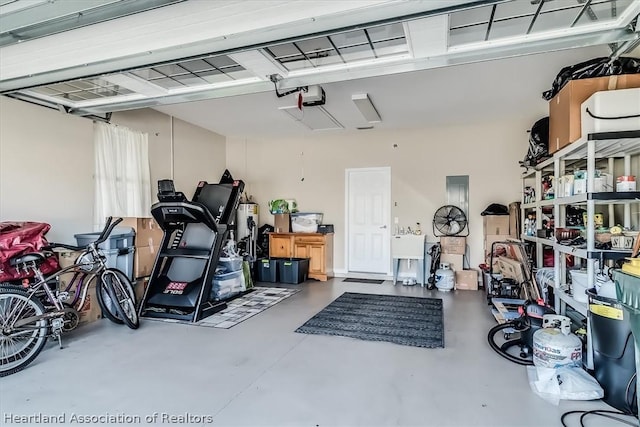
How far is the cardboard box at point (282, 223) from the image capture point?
728 centimetres

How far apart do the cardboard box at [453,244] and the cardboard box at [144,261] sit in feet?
15.0

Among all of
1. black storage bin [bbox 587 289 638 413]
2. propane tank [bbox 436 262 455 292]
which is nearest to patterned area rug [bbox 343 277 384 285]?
propane tank [bbox 436 262 455 292]

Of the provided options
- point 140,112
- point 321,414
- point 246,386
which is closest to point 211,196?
point 140,112

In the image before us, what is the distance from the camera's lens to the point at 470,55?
9.78 feet

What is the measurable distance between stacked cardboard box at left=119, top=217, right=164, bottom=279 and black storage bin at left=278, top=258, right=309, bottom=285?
2388 mm

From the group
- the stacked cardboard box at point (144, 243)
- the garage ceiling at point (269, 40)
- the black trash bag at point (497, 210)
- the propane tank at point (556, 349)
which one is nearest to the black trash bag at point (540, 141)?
the garage ceiling at point (269, 40)

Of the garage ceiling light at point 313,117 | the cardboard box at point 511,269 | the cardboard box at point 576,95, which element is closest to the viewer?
the cardboard box at point 576,95

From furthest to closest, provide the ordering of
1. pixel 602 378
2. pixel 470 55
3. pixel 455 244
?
pixel 455 244 → pixel 470 55 → pixel 602 378

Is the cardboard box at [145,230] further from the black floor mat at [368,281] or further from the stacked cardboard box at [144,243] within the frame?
the black floor mat at [368,281]

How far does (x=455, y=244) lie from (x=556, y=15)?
13.9 ft

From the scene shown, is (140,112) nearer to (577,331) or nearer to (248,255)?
(248,255)

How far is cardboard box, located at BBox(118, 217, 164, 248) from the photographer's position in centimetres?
463

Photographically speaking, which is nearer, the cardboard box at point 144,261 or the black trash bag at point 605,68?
the black trash bag at point 605,68

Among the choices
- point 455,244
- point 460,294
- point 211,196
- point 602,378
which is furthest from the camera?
point 455,244
